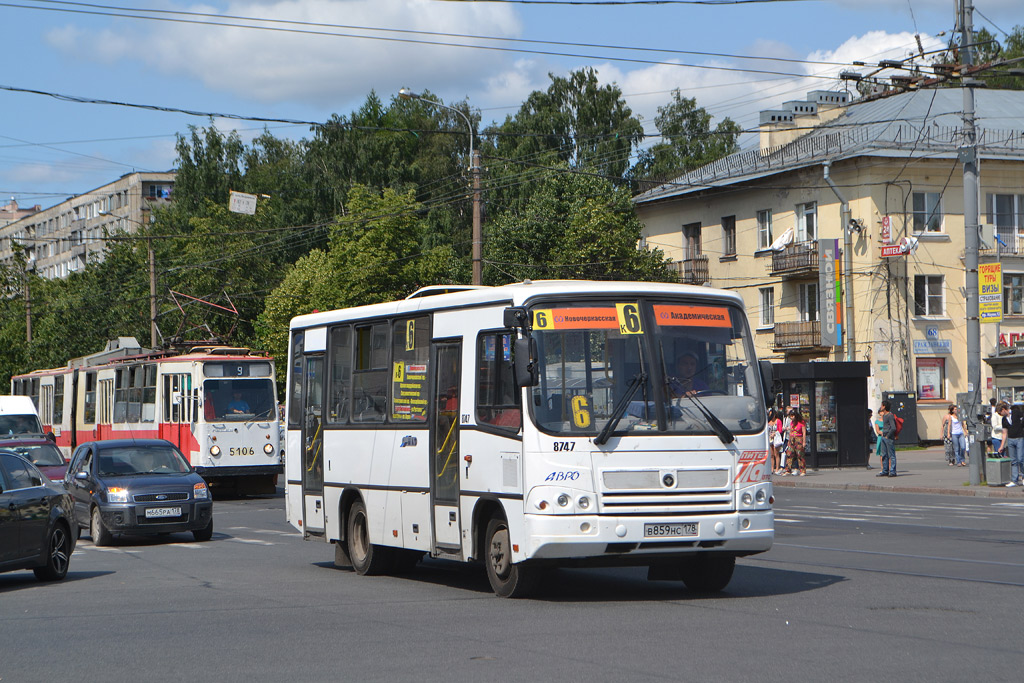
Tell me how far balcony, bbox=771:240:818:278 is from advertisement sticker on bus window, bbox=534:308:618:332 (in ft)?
135

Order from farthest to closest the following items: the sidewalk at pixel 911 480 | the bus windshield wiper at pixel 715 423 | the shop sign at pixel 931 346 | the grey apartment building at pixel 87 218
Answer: the grey apartment building at pixel 87 218, the shop sign at pixel 931 346, the sidewalk at pixel 911 480, the bus windshield wiper at pixel 715 423

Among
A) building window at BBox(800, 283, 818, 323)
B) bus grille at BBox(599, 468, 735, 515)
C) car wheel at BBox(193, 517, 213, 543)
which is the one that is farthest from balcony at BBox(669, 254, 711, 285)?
bus grille at BBox(599, 468, 735, 515)

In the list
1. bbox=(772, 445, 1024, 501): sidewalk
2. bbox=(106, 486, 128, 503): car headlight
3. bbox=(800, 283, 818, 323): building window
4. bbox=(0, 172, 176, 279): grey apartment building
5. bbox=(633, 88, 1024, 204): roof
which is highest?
bbox=(0, 172, 176, 279): grey apartment building

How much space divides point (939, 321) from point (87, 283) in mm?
48210

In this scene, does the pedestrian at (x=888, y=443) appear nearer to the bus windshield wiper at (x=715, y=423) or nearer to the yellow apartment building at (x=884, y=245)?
the yellow apartment building at (x=884, y=245)

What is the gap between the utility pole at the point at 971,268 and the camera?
29.8 metres

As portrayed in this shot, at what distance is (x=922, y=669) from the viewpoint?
8250 mm

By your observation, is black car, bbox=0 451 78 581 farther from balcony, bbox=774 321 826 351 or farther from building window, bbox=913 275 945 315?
building window, bbox=913 275 945 315

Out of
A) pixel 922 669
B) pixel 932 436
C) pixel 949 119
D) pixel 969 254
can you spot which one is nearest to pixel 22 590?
pixel 922 669

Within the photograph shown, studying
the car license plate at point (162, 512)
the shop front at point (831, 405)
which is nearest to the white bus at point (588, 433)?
the car license plate at point (162, 512)

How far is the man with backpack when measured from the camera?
34.3 meters

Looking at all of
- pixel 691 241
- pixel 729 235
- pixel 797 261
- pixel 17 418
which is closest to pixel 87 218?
pixel 691 241

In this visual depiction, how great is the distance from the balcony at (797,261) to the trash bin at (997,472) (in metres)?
22.5

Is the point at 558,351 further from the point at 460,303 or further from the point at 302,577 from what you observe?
the point at 302,577
